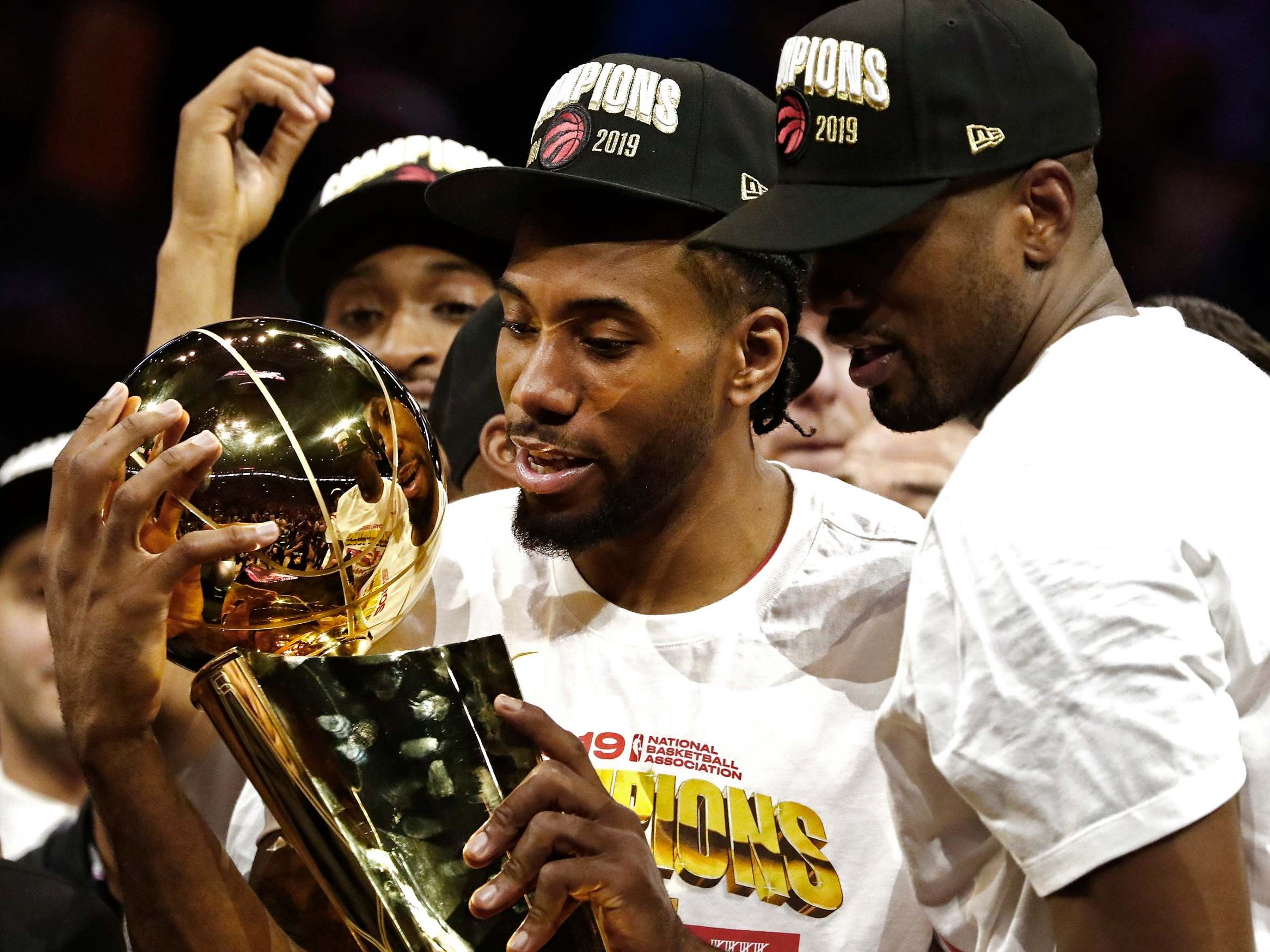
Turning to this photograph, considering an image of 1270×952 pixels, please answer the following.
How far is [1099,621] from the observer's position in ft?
4.07

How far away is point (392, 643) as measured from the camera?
2057 mm

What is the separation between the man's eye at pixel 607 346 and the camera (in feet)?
6.57

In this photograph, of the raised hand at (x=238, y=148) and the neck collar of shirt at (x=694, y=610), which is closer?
the neck collar of shirt at (x=694, y=610)

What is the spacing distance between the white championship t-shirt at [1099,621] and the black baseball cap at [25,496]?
2.26 meters

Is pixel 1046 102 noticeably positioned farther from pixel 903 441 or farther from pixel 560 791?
pixel 903 441

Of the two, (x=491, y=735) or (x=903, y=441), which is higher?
(x=491, y=735)

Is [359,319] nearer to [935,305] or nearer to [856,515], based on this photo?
[856,515]

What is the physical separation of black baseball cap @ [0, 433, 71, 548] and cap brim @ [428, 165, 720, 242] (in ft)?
4.28

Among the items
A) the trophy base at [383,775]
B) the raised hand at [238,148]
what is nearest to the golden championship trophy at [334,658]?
the trophy base at [383,775]

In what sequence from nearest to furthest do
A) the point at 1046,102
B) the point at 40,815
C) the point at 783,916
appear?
Answer: 1. the point at 1046,102
2. the point at 783,916
3. the point at 40,815

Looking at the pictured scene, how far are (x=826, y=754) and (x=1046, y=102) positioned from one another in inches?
37.2

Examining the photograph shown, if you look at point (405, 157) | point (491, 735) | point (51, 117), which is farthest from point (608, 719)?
point (51, 117)

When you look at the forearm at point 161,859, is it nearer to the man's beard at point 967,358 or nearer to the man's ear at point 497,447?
the man's beard at point 967,358

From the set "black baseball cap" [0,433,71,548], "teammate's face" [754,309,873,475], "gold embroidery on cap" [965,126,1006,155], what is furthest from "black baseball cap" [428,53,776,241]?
"black baseball cap" [0,433,71,548]
